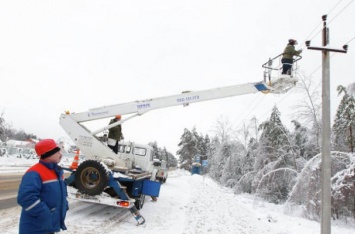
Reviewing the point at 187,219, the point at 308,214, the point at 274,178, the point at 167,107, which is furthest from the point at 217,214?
the point at 274,178

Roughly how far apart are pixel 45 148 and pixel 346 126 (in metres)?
26.7

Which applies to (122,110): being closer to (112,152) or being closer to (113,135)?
(113,135)

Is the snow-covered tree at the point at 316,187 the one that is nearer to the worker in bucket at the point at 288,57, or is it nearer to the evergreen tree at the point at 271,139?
the worker in bucket at the point at 288,57

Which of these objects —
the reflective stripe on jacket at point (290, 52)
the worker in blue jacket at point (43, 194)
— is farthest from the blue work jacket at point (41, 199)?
Result: the reflective stripe on jacket at point (290, 52)

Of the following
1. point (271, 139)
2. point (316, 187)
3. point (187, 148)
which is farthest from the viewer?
point (187, 148)

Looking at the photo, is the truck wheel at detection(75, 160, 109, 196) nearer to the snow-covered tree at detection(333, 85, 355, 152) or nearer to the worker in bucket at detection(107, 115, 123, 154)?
the worker in bucket at detection(107, 115, 123, 154)

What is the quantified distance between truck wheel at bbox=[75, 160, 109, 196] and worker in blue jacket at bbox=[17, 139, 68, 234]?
18.2 feet

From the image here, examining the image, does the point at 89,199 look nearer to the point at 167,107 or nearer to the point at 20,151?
the point at 167,107

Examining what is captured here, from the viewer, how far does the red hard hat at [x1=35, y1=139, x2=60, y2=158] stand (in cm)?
365

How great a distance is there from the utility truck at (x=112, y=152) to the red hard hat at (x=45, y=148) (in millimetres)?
5828

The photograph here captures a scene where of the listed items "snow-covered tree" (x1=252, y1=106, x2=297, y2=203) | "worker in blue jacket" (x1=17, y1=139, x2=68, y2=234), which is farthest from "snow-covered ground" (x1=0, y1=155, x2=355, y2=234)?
"snow-covered tree" (x1=252, y1=106, x2=297, y2=203)

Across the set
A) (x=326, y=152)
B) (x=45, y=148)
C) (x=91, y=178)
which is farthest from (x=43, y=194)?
(x=326, y=152)

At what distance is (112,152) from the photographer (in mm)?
11258

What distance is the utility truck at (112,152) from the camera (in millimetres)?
9492
